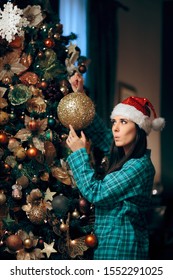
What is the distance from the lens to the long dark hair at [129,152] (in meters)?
3.10

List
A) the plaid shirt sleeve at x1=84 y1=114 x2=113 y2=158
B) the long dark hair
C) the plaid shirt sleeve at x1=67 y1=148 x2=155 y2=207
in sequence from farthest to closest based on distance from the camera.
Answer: the plaid shirt sleeve at x1=84 y1=114 x2=113 y2=158
the long dark hair
the plaid shirt sleeve at x1=67 y1=148 x2=155 y2=207

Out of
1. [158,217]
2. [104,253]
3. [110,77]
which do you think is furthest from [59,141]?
[110,77]

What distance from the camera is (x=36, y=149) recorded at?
3064 millimetres

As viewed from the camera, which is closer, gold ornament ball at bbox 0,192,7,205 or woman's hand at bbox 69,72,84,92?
gold ornament ball at bbox 0,192,7,205

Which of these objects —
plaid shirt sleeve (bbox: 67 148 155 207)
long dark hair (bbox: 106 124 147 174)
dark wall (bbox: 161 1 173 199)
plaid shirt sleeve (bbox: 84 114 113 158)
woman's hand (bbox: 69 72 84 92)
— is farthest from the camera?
dark wall (bbox: 161 1 173 199)

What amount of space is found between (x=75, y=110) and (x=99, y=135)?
1.34 feet

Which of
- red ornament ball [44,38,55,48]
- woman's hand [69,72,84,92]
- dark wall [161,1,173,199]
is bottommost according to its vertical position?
dark wall [161,1,173,199]

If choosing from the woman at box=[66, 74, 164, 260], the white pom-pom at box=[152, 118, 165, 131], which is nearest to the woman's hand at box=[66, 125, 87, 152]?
the woman at box=[66, 74, 164, 260]

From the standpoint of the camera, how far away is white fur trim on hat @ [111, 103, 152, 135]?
123 inches

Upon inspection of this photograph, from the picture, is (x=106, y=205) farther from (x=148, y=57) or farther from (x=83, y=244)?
(x=148, y=57)

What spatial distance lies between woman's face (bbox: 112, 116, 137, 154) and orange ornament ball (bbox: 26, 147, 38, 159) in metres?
0.38

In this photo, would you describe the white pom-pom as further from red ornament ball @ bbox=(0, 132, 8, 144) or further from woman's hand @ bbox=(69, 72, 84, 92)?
red ornament ball @ bbox=(0, 132, 8, 144)

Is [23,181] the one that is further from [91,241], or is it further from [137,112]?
[137,112]

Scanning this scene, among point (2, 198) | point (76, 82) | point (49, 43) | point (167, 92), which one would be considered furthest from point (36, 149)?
point (167, 92)
